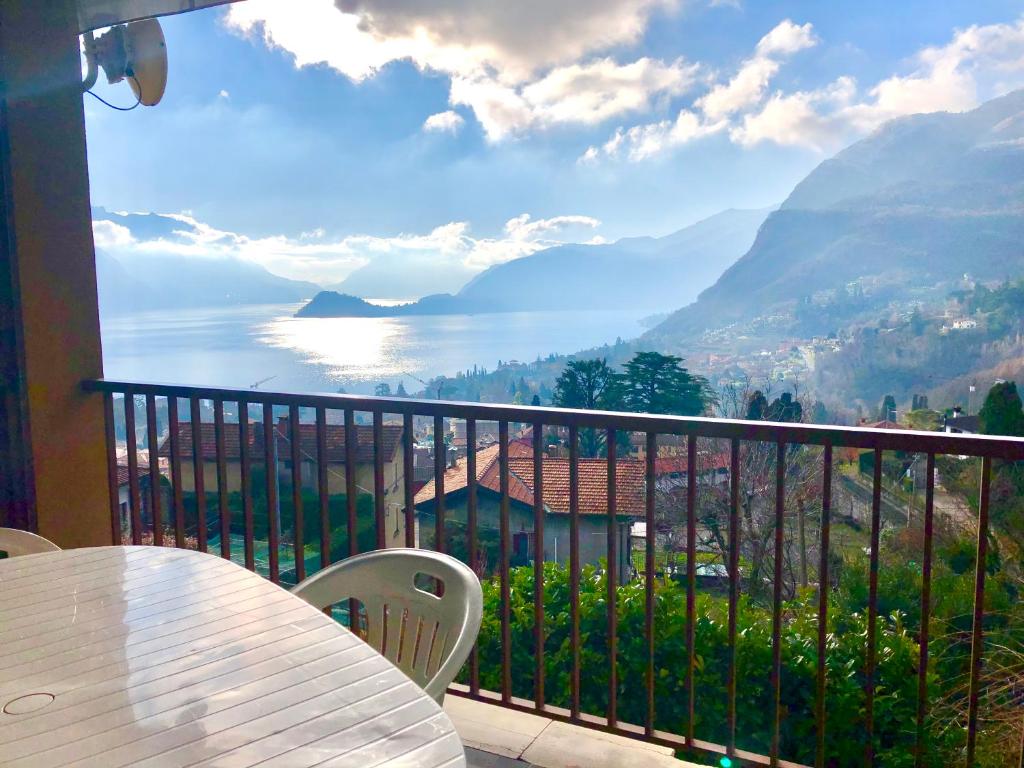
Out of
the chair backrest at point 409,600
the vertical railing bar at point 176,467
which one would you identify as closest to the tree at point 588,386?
the vertical railing bar at point 176,467

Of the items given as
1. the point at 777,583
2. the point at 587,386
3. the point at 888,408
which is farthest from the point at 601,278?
the point at 777,583

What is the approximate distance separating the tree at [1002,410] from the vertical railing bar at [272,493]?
747 cm

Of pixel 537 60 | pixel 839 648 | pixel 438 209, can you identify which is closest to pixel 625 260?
pixel 537 60

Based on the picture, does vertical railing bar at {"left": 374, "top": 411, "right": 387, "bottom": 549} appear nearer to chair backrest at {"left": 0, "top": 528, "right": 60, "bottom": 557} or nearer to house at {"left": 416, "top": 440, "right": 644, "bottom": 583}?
house at {"left": 416, "top": 440, "right": 644, "bottom": 583}

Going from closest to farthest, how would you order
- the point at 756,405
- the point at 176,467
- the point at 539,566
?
the point at 539,566 → the point at 176,467 → the point at 756,405

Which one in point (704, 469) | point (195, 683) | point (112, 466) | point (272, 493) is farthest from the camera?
point (704, 469)

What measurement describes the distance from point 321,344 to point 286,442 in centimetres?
860

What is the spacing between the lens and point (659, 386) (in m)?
9.92

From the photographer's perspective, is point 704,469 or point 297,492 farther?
point 704,469

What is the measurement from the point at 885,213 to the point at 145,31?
20.2m

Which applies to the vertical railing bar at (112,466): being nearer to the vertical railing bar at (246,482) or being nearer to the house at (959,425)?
the vertical railing bar at (246,482)

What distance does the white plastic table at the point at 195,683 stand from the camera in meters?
0.90

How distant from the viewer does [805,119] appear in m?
29.0

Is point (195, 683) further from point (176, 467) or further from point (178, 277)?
point (178, 277)
